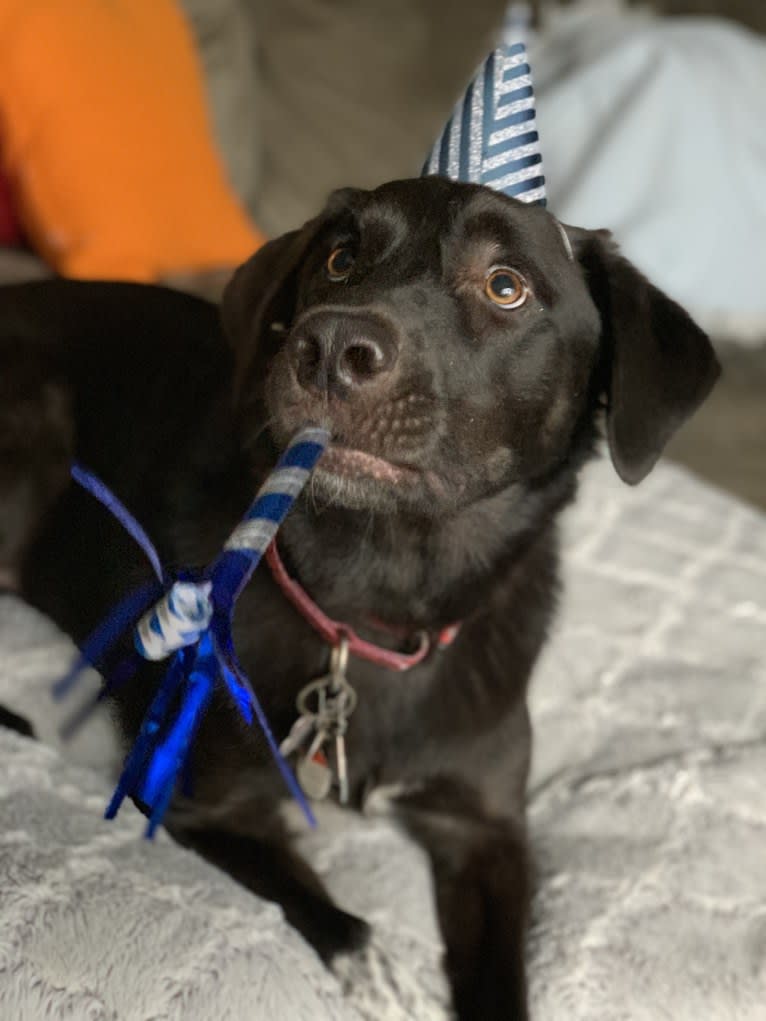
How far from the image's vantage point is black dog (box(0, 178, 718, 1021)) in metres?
1.09

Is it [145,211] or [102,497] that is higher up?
[102,497]

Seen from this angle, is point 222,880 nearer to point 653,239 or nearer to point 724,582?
point 724,582

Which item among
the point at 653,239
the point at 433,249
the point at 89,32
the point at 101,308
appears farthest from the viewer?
the point at 653,239

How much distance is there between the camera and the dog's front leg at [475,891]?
4.29 feet

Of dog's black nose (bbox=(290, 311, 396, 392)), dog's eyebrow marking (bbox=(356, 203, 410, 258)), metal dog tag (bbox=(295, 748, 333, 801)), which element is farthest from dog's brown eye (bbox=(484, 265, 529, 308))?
metal dog tag (bbox=(295, 748, 333, 801))

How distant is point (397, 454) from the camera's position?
109cm

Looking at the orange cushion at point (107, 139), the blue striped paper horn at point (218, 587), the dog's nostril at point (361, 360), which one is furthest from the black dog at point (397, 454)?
the orange cushion at point (107, 139)

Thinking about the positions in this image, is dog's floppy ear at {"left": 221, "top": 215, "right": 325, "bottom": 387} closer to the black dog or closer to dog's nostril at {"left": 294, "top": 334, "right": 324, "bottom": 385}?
the black dog

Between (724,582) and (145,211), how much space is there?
4.27 ft

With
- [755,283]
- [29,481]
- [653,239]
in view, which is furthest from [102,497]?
[755,283]

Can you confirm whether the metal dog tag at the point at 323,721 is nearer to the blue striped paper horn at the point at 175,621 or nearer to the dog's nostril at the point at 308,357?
the dog's nostril at the point at 308,357

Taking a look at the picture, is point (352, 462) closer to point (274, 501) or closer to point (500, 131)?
point (274, 501)

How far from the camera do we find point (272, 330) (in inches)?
56.5

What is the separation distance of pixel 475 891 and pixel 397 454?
0.68 meters
